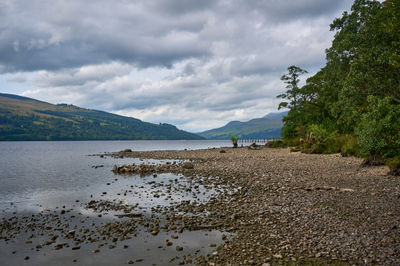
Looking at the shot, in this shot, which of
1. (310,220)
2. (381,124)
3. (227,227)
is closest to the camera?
(310,220)

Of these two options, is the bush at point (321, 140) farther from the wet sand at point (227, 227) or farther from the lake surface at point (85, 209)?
the lake surface at point (85, 209)

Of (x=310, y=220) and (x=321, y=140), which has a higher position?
(x=321, y=140)

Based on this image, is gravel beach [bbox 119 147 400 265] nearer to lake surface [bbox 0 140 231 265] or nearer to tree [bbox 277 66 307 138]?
lake surface [bbox 0 140 231 265]

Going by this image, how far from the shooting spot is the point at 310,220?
11047 millimetres

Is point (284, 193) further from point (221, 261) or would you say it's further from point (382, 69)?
point (382, 69)

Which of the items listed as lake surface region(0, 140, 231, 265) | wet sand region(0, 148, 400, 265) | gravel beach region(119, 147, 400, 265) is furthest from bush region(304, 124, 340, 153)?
lake surface region(0, 140, 231, 265)

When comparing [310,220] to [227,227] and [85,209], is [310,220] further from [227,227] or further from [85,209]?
[85,209]

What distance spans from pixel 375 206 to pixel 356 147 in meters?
23.8

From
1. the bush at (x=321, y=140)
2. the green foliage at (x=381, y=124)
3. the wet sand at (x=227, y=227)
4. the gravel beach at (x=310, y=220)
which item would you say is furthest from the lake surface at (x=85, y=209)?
the bush at (x=321, y=140)

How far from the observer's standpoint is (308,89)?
203 ft

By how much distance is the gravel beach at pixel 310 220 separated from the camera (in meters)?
8.12

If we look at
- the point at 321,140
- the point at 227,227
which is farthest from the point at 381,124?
the point at 321,140

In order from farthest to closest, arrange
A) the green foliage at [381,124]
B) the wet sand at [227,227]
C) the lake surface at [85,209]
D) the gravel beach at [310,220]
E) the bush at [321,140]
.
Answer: the bush at [321,140] → the green foliage at [381,124] → the lake surface at [85,209] → the wet sand at [227,227] → the gravel beach at [310,220]

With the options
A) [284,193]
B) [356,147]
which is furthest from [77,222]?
[356,147]
